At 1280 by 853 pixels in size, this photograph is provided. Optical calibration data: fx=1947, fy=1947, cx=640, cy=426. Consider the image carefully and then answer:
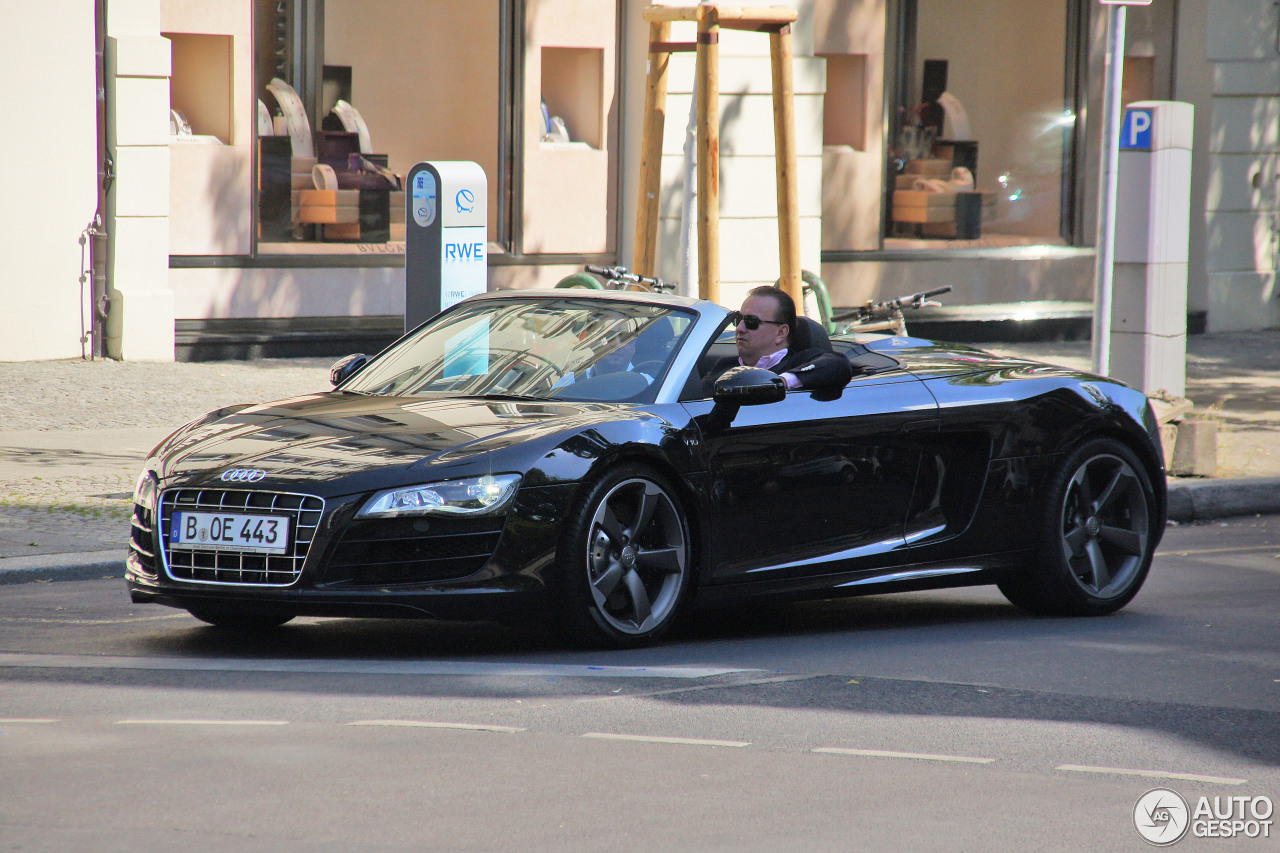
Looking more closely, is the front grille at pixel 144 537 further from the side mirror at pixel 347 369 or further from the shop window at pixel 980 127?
the shop window at pixel 980 127

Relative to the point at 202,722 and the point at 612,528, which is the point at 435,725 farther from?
the point at 612,528

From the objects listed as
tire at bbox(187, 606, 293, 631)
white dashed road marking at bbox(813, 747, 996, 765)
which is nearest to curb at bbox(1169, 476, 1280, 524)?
tire at bbox(187, 606, 293, 631)

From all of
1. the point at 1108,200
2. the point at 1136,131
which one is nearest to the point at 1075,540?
the point at 1108,200

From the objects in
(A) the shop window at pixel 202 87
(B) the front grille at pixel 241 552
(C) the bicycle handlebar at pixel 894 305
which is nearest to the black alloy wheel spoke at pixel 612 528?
(B) the front grille at pixel 241 552

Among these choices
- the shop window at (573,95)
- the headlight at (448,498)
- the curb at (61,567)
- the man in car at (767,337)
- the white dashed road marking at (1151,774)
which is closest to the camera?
the white dashed road marking at (1151,774)

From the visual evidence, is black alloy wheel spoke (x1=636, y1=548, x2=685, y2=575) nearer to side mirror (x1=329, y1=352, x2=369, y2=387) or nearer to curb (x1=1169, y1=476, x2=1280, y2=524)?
side mirror (x1=329, y1=352, x2=369, y2=387)

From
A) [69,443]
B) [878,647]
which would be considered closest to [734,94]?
[69,443]

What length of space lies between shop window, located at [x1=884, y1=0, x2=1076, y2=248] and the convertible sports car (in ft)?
35.0

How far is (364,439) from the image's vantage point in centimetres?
659

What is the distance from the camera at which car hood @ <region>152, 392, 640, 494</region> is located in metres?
6.33

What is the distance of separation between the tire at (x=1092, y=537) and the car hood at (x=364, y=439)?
2087mm

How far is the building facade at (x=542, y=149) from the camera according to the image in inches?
578

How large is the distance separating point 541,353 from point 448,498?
1.23m

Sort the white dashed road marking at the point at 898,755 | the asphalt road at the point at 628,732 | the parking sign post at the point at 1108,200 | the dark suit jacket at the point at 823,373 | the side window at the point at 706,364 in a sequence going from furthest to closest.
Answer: the parking sign post at the point at 1108,200, the dark suit jacket at the point at 823,373, the side window at the point at 706,364, the white dashed road marking at the point at 898,755, the asphalt road at the point at 628,732
